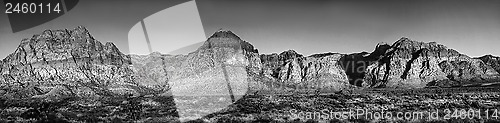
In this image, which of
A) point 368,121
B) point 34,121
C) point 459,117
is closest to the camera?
point 34,121

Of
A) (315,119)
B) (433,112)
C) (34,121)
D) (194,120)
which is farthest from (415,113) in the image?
(34,121)

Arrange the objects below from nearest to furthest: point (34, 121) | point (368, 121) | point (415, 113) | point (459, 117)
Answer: point (34, 121) → point (368, 121) → point (459, 117) → point (415, 113)

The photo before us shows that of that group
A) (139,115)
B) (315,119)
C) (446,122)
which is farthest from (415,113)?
(139,115)

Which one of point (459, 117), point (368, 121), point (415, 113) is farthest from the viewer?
point (415, 113)

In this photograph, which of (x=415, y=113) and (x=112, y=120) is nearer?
(x=112, y=120)

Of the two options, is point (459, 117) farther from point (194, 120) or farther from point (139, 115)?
point (139, 115)

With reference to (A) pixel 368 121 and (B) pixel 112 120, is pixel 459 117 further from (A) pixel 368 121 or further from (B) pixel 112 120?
(B) pixel 112 120

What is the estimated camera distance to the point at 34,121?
4384 centimetres

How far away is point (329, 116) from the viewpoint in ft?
170

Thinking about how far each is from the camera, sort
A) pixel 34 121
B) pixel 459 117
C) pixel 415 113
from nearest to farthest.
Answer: pixel 34 121
pixel 459 117
pixel 415 113

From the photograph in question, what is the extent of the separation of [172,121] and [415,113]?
26654 mm

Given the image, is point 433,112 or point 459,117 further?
point 433,112

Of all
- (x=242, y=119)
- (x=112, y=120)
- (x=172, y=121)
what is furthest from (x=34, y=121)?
(x=242, y=119)

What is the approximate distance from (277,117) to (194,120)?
10241 mm
